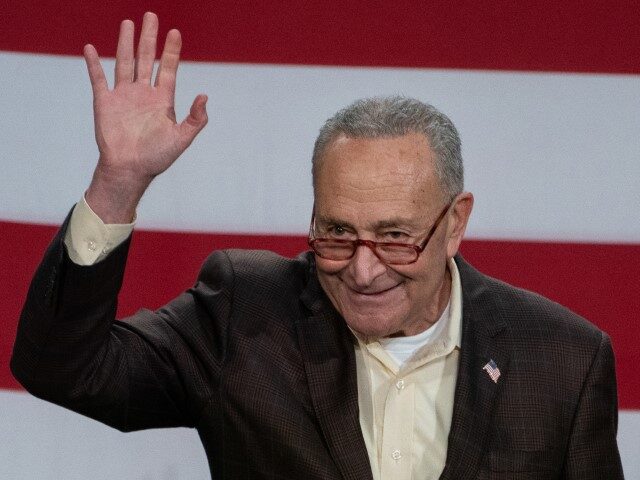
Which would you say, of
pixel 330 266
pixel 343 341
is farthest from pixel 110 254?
pixel 343 341

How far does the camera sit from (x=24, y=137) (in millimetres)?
2369

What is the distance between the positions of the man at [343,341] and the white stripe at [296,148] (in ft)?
1.61

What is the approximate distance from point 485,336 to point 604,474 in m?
0.26

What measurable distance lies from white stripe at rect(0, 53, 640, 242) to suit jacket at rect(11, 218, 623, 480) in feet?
1.66

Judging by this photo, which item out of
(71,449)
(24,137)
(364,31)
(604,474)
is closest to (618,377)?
(604,474)

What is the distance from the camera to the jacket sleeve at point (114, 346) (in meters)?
1.51

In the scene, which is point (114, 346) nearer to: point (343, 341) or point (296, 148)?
point (343, 341)

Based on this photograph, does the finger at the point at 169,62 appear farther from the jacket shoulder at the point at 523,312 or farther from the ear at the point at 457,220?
the jacket shoulder at the point at 523,312

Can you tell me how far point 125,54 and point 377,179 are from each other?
14.8 inches

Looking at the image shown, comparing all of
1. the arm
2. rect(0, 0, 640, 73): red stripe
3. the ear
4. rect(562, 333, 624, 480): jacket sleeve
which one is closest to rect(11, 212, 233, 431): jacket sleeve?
the arm

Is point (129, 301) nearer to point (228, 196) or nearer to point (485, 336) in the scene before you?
point (228, 196)

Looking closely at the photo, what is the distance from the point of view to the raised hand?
58.9 inches

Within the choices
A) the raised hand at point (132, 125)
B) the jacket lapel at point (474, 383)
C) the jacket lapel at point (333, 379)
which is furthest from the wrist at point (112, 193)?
the jacket lapel at point (474, 383)

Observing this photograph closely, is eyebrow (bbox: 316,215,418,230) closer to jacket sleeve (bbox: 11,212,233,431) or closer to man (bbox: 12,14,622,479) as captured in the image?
man (bbox: 12,14,622,479)
